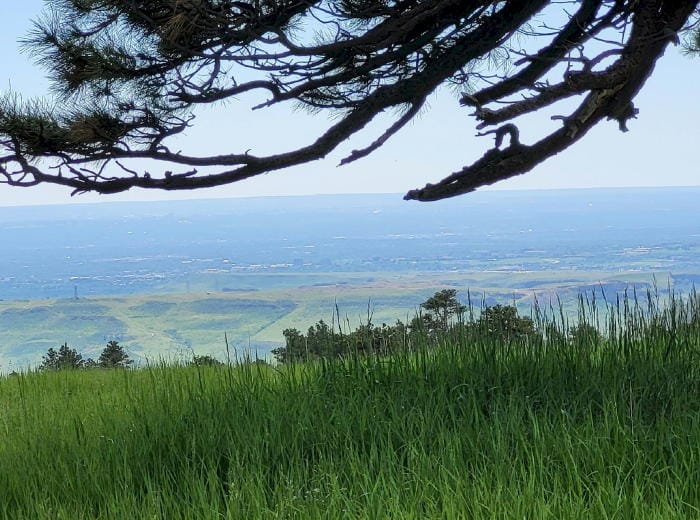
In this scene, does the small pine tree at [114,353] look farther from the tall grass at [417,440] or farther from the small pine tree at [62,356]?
the tall grass at [417,440]

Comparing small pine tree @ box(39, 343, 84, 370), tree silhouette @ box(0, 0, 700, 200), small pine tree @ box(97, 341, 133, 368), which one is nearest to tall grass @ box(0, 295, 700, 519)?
tree silhouette @ box(0, 0, 700, 200)

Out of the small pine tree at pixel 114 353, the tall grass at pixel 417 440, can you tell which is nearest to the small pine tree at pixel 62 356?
the small pine tree at pixel 114 353

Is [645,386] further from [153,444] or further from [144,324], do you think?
[144,324]

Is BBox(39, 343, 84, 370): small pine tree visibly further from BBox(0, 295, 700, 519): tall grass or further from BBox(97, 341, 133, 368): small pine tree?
BBox(0, 295, 700, 519): tall grass

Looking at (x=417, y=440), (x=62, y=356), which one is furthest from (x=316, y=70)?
(x=62, y=356)

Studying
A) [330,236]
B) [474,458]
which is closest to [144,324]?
[474,458]

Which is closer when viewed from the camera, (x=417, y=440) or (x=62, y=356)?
(x=417, y=440)

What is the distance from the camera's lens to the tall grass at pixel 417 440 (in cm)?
254

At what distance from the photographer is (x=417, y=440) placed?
9.29 feet

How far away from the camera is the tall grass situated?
8.34 feet

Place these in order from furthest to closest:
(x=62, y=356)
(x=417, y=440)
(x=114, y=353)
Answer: (x=114, y=353)
(x=62, y=356)
(x=417, y=440)

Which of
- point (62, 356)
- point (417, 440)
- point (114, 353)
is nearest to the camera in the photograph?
point (417, 440)

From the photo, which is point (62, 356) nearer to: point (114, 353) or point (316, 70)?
point (114, 353)

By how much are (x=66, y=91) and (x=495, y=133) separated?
231 centimetres
